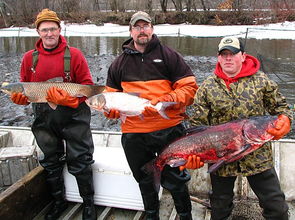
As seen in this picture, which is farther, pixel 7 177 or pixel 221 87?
pixel 7 177

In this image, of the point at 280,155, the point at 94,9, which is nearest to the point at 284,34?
the point at 280,155

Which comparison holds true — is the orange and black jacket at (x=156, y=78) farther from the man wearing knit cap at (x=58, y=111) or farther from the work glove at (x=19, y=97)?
the work glove at (x=19, y=97)

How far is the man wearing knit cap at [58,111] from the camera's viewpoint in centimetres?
368

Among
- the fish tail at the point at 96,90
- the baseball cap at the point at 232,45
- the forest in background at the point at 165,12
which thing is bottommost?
the fish tail at the point at 96,90

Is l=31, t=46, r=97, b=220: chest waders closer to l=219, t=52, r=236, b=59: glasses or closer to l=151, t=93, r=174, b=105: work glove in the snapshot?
l=151, t=93, r=174, b=105: work glove

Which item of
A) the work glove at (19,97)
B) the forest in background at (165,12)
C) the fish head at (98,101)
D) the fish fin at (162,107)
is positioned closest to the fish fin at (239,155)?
the fish fin at (162,107)

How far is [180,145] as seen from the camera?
3137 mm

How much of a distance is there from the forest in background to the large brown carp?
31809 mm

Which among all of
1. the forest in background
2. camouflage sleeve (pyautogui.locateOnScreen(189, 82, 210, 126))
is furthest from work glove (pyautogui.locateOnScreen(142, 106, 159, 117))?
the forest in background

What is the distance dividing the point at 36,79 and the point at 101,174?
1465 mm

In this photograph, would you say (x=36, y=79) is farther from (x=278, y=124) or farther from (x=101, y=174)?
(x=278, y=124)

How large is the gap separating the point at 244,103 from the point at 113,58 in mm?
14433

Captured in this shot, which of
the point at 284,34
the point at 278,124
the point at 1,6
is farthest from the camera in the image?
the point at 1,6

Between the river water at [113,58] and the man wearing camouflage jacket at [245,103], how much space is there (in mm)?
5104
